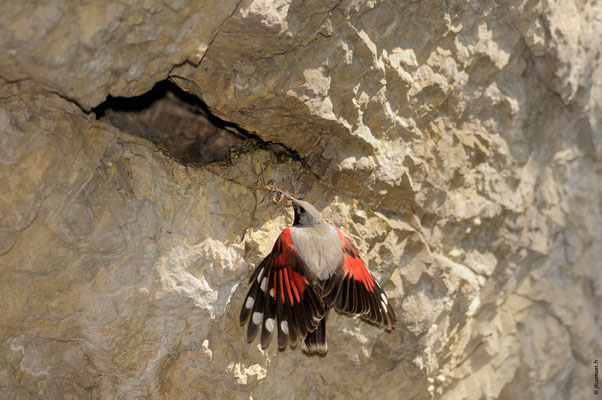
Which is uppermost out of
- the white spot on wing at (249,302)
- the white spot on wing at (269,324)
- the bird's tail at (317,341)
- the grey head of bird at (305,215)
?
the grey head of bird at (305,215)

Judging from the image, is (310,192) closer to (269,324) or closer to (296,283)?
(296,283)

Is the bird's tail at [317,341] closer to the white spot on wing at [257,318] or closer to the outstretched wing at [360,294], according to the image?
the outstretched wing at [360,294]

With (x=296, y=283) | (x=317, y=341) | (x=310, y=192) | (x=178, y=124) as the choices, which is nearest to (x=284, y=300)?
(x=296, y=283)

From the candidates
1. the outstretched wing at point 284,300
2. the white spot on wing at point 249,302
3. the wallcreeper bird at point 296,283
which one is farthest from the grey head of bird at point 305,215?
the white spot on wing at point 249,302

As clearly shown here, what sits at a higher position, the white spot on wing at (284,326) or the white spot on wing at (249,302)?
the white spot on wing at (249,302)

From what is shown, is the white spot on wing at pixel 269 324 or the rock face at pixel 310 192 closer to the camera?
the rock face at pixel 310 192

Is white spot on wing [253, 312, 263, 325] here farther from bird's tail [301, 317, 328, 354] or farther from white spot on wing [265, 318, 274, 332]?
bird's tail [301, 317, 328, 354]

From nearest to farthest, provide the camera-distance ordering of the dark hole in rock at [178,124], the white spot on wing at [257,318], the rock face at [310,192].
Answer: the rock face at [310,192] → the white spot on wing at [257,318] → the dark hole in rock at [178,124]

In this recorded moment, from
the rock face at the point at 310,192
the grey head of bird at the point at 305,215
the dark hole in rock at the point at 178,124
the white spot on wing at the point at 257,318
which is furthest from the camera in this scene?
the dark hole in rock at the point at 178,124
